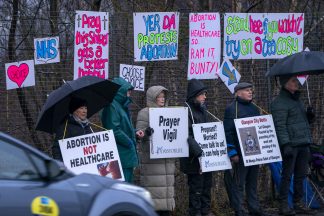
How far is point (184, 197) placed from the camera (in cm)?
1206

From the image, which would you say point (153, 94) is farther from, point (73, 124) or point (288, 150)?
point (288, 150)

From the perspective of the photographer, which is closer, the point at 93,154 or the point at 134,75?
the point at 93,154

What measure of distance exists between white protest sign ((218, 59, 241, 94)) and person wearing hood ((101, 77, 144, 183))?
2325mm

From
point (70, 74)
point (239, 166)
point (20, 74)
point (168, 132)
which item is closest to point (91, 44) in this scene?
point (70, 74)

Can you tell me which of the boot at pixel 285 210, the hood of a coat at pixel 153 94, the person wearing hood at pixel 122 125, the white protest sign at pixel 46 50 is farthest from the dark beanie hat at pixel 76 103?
the boot at pixel 285 210

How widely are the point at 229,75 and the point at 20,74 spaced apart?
3274 mm

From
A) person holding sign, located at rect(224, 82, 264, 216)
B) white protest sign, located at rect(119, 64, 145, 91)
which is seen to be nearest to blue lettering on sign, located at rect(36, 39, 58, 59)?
white protest sign, located at rect(119, 64, 145, 91)

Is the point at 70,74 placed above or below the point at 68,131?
above

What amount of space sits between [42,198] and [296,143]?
209 inches

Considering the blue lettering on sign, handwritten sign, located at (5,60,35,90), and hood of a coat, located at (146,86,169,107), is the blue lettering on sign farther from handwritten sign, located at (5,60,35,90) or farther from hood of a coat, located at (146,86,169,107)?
hood of a coat, located at (146,86,169,107)

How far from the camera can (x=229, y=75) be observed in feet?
40.6

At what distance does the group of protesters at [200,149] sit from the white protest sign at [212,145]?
3.7 inches

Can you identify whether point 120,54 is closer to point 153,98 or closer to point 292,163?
point 153,98

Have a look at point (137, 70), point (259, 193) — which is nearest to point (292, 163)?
point (259, 193)
